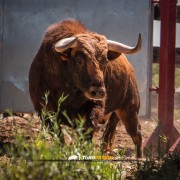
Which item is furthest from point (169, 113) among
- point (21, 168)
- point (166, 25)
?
point (21, 168)

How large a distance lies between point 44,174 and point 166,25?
558 centimetres

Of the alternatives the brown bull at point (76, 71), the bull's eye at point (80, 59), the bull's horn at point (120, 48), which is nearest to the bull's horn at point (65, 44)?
the brown bull at point (76, 71)

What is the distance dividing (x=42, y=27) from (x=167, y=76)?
2.74 metres

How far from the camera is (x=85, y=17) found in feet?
35.0

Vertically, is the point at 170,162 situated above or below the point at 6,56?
below

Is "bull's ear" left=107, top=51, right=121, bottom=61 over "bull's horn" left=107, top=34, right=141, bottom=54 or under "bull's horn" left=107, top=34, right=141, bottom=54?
under

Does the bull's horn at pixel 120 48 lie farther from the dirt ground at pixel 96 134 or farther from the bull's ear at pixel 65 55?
the dirt ground at pixel 96 134

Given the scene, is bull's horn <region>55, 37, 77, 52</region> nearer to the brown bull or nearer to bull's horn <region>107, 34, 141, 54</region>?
the brown bull

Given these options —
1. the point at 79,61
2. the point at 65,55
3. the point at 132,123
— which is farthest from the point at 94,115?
the point at 132,123

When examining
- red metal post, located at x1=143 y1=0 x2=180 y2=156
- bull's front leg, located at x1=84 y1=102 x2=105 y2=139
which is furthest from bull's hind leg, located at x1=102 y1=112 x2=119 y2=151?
bull's front leg, located at x1=84 y1=102 x2=105 y2=139

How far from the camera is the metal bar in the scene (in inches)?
342

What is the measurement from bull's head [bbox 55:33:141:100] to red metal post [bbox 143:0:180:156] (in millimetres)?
1165

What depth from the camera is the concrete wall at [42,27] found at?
10516mm

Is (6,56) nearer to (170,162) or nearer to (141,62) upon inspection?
(141,62)
